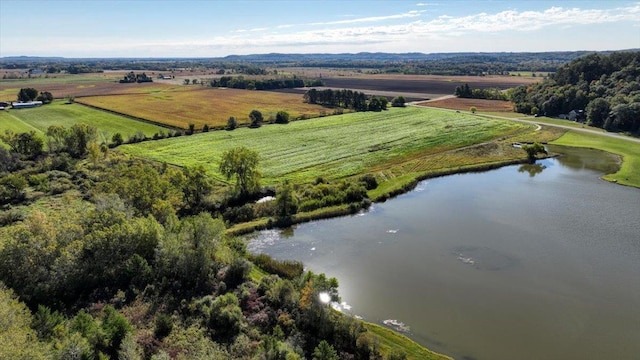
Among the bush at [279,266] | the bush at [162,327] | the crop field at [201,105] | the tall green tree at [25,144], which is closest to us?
the bush at [162,327]

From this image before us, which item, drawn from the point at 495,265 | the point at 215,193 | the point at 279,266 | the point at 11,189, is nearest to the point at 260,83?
the point at 215,193

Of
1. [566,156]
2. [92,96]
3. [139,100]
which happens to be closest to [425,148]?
[566,156]

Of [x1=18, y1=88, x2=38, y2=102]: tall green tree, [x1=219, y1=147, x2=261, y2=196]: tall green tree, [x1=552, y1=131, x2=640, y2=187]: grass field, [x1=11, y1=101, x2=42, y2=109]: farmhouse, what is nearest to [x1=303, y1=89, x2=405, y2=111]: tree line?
[x1=552, y1=131, x2=640, y2=187]: grass field

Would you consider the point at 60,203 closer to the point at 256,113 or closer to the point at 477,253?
the point at 477,253

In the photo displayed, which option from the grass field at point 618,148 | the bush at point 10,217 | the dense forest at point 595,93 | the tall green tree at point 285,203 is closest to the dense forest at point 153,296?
the tall green tree at point 285,203

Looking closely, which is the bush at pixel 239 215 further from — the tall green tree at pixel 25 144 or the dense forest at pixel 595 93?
the dense forest at pixel 595 93

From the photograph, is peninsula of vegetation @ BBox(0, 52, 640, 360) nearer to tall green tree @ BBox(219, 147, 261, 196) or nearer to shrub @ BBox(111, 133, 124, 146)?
tall green tree @ BBox(219, 147, 261, 196)
